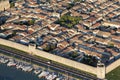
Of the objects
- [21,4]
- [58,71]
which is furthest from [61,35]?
[21,4]

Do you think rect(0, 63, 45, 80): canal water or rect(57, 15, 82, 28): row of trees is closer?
rect(0, 63, 45, 80): canal water

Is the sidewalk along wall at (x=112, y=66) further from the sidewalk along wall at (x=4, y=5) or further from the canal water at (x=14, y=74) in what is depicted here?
the sidewalk along wall at (x=4, y=5)

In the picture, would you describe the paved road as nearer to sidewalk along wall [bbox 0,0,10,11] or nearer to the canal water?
the canal water

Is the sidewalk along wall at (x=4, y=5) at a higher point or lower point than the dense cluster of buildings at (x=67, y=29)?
higher

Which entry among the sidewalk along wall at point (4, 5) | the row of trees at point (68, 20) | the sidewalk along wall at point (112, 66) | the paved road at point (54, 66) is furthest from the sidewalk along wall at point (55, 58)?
the sidewalk along wall at point (4, 5)

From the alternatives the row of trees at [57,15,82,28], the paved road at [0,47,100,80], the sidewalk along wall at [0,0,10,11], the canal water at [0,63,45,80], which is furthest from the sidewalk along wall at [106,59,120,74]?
the sidewalk along wall at [0,0,10,11]

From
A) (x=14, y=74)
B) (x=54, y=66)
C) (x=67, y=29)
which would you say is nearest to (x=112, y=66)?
(x=54, y=66)
